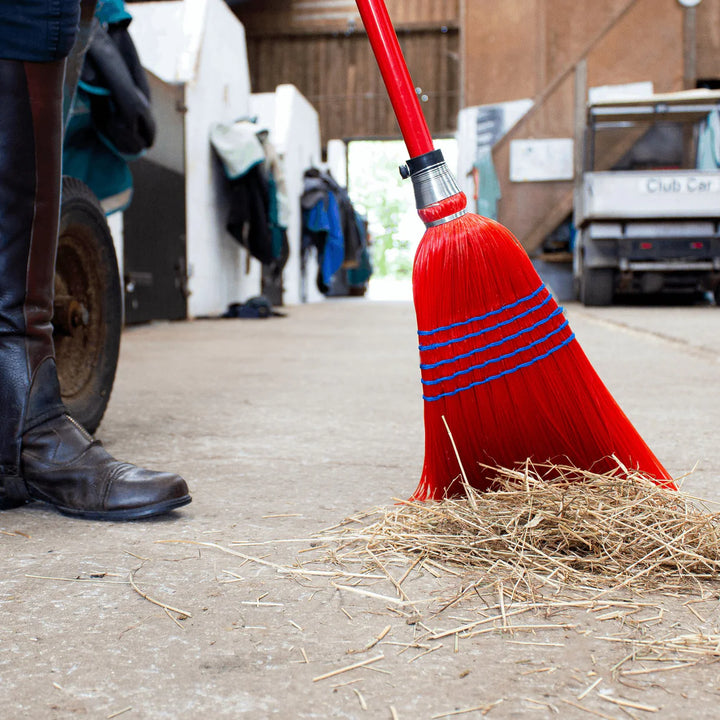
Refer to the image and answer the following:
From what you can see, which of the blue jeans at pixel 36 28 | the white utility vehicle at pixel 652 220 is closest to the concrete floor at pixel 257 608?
the blue jeans at pixel 36 28

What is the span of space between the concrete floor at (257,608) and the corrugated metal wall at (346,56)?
1230 cm

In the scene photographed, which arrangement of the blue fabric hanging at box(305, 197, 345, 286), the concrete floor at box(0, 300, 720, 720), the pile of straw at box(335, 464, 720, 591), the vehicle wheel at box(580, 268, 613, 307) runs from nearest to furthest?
the concrete floor at box(0, 300, 720, 720), the pile of straw at box(335, 464, 720, 591), the vehicle wheel at box(580, 268, 613, 307), the blue fabric hanging at box(305, 197, 345, 286)

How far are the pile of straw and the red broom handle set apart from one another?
1.34 ft

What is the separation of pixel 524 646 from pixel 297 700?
18 cm

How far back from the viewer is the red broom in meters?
0.90

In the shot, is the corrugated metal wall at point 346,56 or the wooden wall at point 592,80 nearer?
the wooden wall at point 592,80

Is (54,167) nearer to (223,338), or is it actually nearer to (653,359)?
(653,359)

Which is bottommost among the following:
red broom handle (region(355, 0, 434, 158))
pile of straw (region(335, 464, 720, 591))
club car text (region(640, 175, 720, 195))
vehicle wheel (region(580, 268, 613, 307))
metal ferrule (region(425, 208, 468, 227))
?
pile of straw (region(335, 464, 720, 591))

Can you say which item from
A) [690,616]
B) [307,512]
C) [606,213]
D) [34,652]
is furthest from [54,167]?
[606,213]

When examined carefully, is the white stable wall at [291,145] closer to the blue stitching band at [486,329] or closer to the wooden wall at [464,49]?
the wooden wall at [464,49]

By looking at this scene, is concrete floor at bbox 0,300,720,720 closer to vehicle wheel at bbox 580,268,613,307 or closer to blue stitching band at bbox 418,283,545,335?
blue stitching band at bbox 418,283,545,335

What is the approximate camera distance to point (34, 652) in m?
0.60

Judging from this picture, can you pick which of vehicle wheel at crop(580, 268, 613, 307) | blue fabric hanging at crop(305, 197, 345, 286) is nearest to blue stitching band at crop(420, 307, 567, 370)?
vehicle wheel at crop(580, 268, 613, 307)

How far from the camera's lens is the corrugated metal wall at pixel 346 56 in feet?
43.4
